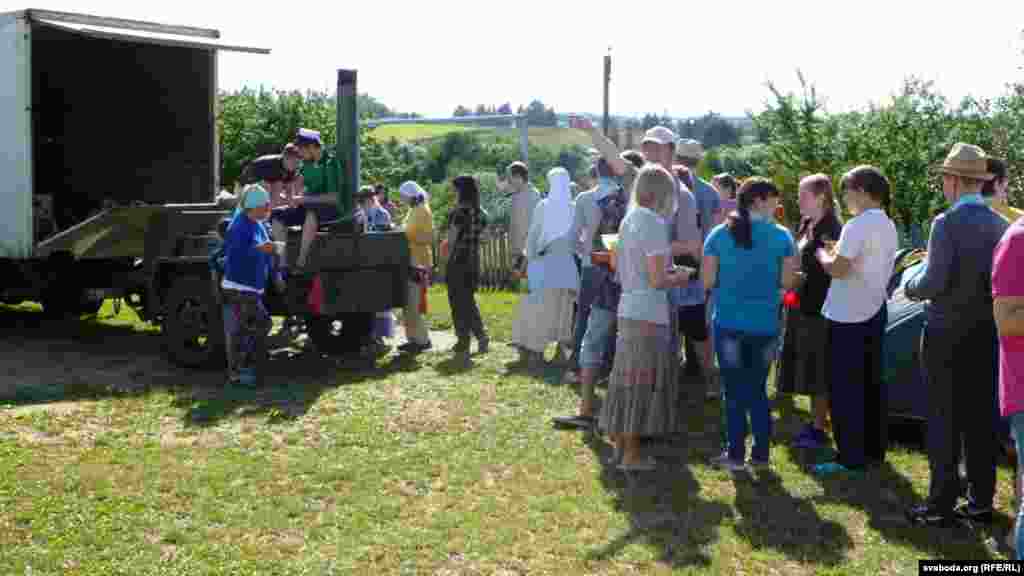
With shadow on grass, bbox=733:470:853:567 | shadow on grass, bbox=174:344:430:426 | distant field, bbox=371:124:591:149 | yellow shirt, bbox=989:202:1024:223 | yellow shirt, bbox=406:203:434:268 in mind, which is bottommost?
shadow on grass, bbox=733:470:853:567

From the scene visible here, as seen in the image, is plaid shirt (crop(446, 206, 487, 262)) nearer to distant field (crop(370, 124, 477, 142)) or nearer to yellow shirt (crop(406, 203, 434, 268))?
yellow shirt (crop(406, 203, 434, 268))

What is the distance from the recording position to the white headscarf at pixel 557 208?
9.63 m

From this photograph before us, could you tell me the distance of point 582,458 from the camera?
7.18m

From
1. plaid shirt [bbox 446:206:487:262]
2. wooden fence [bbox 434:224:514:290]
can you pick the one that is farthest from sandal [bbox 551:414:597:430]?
wooden fence [bbox 434:224:514:290]

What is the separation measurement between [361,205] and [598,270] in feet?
14.7

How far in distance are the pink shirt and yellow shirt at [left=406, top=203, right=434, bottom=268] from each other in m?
7.24

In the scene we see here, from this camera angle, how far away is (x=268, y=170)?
9.98 meters

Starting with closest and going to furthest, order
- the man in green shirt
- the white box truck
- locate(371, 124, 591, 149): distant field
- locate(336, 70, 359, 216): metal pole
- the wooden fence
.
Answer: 1. the man in green shirt
2. locate(336, 70, 359, 216): metal pole
3. the white box truck
4. the wooden fence
5. locate(371, 124, 591, 149): distant field

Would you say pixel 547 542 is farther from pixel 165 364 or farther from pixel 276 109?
pixel 276 109

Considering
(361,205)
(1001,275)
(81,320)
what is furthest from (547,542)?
(81,320)

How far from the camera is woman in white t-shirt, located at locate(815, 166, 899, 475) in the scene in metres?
6.42

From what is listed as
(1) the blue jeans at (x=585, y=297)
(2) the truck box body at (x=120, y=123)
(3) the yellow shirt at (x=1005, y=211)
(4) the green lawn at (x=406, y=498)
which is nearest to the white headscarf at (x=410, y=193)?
(2) the truck box body at (x=120, y=123)

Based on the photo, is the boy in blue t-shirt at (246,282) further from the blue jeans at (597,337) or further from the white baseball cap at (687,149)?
the white baseball cap at (687,149)

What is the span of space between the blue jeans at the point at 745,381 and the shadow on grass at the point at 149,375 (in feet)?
10.1
